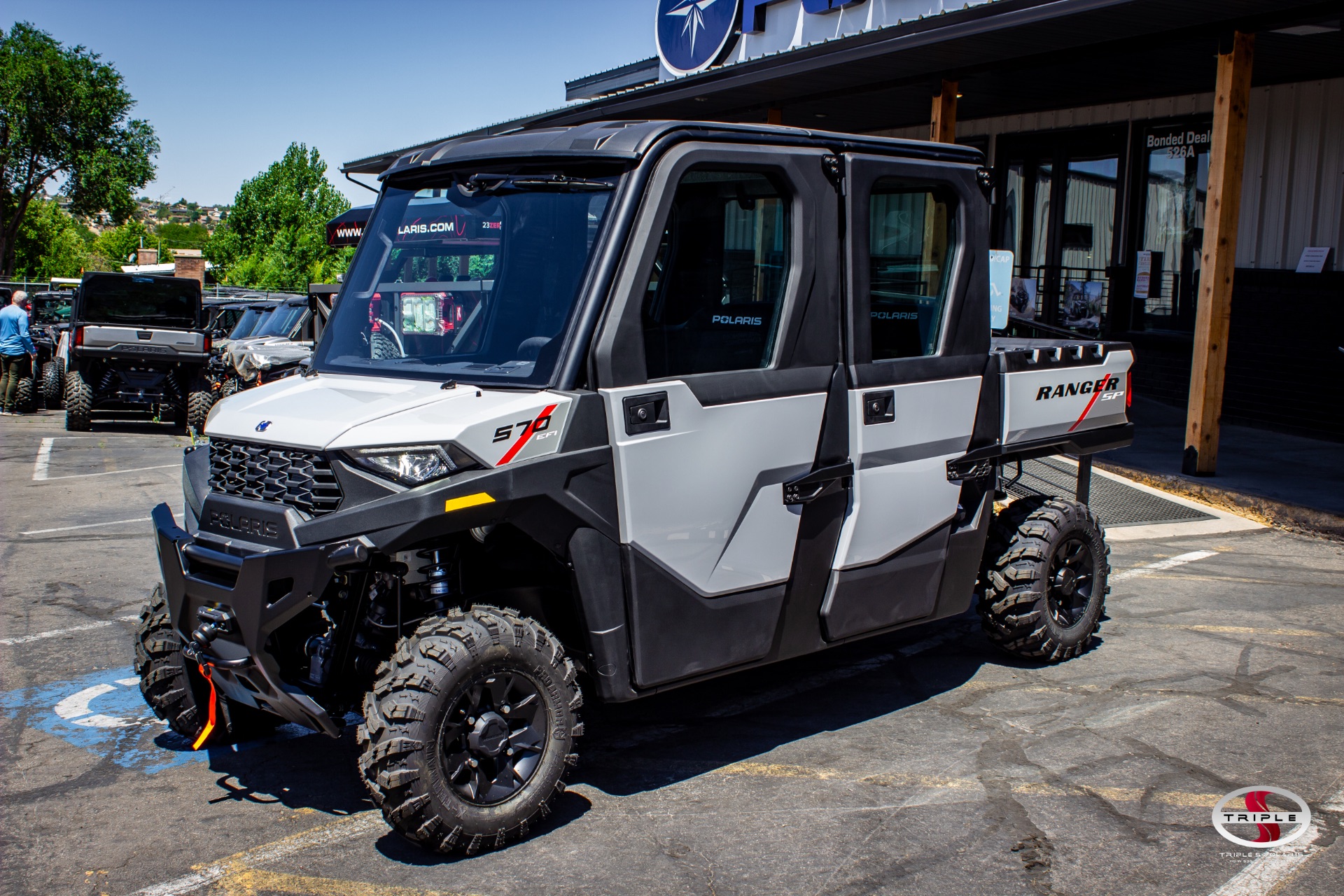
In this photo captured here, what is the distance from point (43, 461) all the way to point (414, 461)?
37.6 ft

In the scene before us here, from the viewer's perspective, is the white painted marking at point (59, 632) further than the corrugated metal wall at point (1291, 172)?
No

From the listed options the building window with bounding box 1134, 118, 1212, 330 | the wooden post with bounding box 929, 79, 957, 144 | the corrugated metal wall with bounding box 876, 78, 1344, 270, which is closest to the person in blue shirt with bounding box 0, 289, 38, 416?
the wooden post with bounding box 929, 79, 957, 144

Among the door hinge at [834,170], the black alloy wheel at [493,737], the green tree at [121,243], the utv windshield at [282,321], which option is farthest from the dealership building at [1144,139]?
the green tree at [121,243]

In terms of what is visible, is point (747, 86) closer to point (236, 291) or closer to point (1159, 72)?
point (1159, 72)

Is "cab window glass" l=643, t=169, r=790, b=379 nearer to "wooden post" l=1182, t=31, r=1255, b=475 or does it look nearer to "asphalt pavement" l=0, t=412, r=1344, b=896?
"asphalt pavement" l=0, t=412, r=1344, b=896

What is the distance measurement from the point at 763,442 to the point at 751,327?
1.45 feet

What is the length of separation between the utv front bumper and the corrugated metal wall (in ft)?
42.0

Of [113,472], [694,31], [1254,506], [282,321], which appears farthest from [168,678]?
[694,31]

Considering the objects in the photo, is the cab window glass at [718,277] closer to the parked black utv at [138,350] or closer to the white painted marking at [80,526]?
the white painted marking at [80,526]

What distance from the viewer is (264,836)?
13.3 feet

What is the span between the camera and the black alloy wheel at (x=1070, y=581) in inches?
236

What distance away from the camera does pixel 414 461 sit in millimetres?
3732

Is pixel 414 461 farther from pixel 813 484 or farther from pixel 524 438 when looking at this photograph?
pixel 813 484

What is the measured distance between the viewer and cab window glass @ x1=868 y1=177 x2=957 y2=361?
4.86 m
